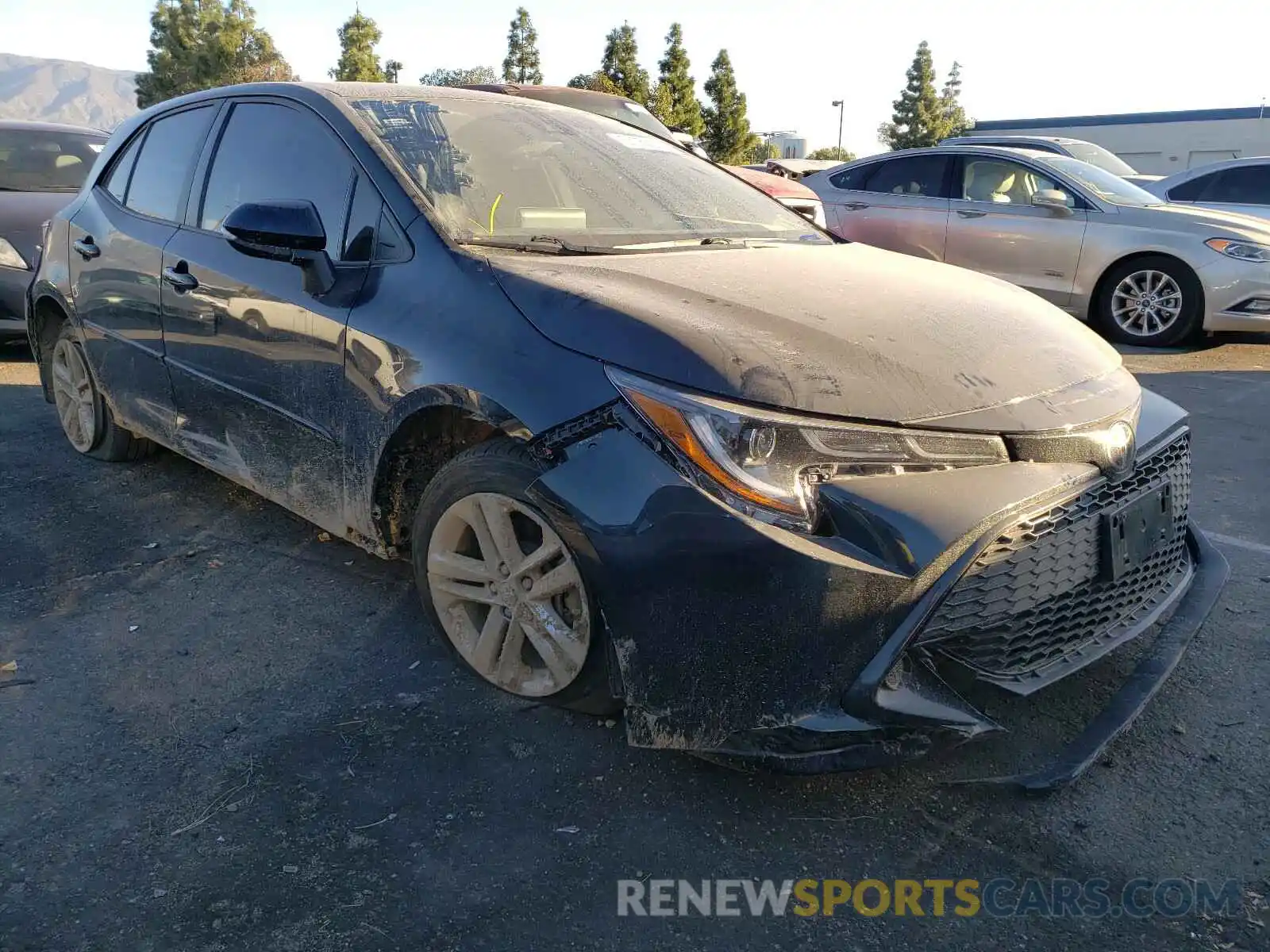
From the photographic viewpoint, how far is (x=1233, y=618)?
3.12m

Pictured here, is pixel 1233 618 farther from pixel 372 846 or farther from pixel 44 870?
pixel 44 870

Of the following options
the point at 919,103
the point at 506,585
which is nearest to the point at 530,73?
the point at 919,103

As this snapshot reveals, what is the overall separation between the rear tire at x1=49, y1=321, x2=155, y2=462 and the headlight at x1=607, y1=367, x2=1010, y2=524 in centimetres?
346

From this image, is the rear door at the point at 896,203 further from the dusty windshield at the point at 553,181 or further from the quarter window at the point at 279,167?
the quarter window at the point at 279,167

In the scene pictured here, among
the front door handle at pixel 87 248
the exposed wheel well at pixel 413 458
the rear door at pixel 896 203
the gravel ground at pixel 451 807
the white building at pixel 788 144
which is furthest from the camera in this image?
the white building at pixel 788 144

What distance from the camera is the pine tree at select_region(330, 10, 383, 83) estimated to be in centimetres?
4709

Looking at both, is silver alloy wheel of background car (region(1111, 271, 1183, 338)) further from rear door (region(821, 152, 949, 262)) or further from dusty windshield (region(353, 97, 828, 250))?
dusty windshield (region(353, 97, 828, 250))

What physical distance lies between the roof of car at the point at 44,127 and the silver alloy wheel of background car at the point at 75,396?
4177 millimetres

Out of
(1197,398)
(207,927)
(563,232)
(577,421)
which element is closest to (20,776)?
(207,927)

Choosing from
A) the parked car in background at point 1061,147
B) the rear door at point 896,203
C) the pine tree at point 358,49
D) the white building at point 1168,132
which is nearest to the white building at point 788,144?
the white building at point 1168,132

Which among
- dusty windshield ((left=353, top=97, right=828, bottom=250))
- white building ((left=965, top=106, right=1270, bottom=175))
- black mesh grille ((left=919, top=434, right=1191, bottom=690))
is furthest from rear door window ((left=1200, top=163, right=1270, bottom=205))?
white building ((left=965, top=106, right=1270, bottom=175))

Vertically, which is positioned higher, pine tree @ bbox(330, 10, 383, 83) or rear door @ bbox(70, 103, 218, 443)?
pine tree @ bbox(330, 10, 383, 83)

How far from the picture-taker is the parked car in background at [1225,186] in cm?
1035

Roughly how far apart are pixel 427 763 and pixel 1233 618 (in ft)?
8.14
